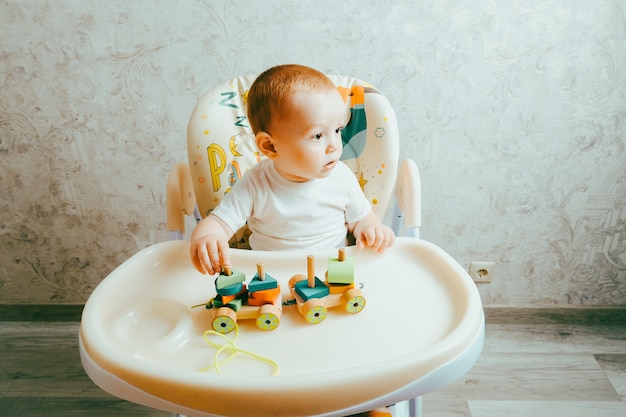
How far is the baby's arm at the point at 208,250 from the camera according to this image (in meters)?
0.78

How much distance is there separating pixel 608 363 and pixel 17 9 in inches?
74.6

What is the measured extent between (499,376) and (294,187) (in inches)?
35.6

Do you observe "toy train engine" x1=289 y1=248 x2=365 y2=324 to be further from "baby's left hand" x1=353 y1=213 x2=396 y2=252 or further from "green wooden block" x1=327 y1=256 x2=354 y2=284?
"baby's left hand" x1=353 y1=213 x2=396 y2=252

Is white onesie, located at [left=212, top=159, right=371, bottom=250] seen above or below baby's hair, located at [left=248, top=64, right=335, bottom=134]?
below

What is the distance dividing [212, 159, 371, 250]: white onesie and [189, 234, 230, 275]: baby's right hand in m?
0.08

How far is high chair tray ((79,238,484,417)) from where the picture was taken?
55 centimetres

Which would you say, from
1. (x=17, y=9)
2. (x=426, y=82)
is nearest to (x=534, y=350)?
(x=426, y=82)

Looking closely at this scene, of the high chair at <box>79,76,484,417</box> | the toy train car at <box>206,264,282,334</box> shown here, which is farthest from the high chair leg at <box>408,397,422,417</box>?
the toy train car at <box>206,264,282,334</box>

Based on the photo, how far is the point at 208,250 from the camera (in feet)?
2.59

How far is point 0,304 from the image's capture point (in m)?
1.67

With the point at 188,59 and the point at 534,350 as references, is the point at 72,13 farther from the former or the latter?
the point at 534,350

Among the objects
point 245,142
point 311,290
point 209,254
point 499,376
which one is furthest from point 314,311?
point 499,376

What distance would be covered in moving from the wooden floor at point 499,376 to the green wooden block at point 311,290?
74 centimetres

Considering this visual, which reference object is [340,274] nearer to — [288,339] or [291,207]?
[288,339]
